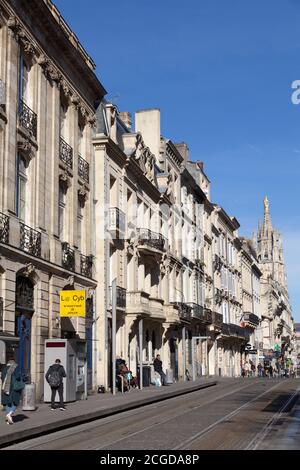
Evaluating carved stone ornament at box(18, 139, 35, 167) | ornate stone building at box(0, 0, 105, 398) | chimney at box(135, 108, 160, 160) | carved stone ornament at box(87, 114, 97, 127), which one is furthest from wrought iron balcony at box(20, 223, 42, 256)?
chimney at box(135, 108, 160, 160)

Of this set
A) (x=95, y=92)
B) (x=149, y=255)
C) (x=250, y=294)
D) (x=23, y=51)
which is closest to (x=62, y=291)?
(x=23, y=51)

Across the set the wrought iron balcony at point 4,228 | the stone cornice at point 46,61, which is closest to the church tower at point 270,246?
the stone cornice at point 46,61

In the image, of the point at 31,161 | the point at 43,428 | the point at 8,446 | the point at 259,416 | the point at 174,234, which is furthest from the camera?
the point at 174,234

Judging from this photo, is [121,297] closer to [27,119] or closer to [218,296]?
[27,119]

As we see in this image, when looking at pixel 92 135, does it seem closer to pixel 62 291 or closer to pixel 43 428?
pixel 62 291

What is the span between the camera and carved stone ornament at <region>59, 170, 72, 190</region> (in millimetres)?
28422

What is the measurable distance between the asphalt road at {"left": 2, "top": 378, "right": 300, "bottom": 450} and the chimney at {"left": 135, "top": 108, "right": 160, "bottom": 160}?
2669 centimetres

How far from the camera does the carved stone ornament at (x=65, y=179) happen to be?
28.4 metres

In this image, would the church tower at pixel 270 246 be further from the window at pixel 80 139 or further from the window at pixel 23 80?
the window at pixel 23 80

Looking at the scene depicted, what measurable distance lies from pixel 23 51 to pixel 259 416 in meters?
15.4

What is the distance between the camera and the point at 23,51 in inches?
1000

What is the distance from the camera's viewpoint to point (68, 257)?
28375 mm

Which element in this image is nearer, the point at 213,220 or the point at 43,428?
the point at 43,428

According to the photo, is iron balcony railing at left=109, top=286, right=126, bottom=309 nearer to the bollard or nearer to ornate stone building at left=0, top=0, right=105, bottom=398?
ornate stone building at left=0, top=0, right=105, bottom=398
